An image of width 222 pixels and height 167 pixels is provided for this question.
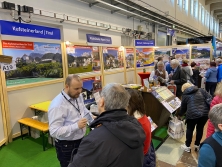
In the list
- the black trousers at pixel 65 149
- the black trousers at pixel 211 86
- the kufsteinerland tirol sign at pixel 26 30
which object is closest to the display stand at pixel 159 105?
the black trousers at pixel 65 149

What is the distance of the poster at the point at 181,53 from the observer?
25.6 ft

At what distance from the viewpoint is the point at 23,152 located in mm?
3299

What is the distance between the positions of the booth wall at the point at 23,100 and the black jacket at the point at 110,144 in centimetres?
338

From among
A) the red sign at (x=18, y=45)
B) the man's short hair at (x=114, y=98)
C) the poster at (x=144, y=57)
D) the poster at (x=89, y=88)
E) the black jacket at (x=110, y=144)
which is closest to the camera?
the black jacket at (x=110, y=144)

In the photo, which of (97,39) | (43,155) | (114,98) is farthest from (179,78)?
(114,98)

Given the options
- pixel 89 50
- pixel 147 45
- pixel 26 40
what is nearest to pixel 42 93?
pixel 26 40

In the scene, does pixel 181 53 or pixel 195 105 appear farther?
pixel 181 53

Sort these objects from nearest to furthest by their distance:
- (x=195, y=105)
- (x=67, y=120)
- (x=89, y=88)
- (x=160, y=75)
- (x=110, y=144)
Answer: (x=110, y=144)
(x=67, y=120)
(x=195, y=105)
(x=160, y=75)
(x=89, y=88)

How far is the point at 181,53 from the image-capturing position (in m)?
7.91

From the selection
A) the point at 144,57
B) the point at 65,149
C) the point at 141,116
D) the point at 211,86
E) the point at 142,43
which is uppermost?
the point at 142,43

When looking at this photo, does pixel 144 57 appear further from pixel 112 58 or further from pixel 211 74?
pixel 211 74

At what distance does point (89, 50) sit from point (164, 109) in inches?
117

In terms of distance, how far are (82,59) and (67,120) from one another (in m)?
3.56

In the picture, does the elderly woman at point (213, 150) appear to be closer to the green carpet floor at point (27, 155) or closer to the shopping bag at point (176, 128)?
the shopping bag at point (176, 128)
